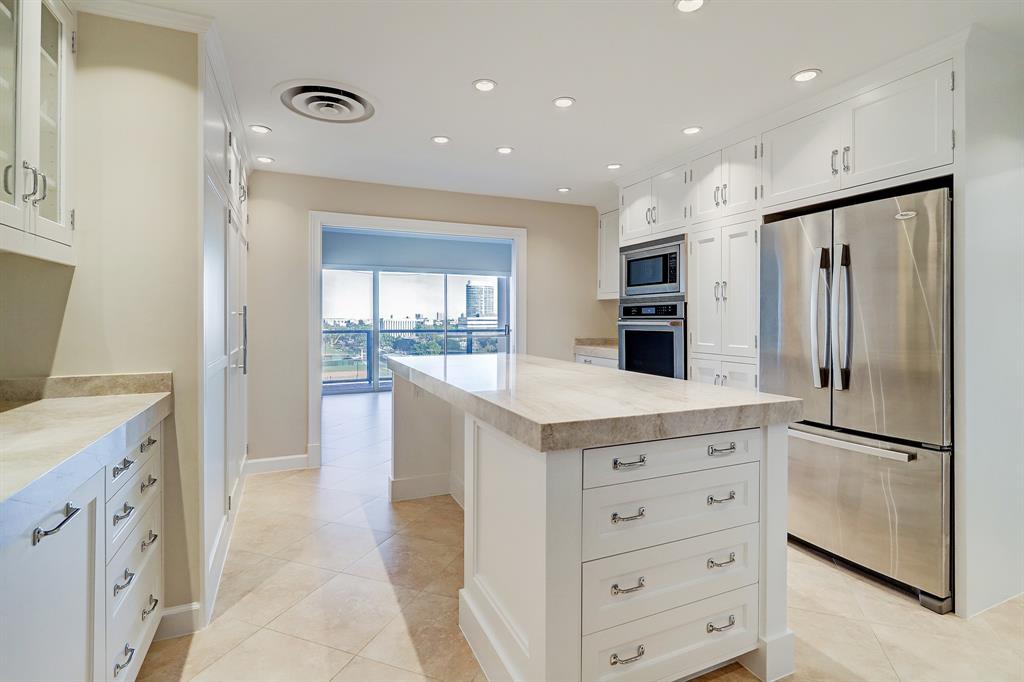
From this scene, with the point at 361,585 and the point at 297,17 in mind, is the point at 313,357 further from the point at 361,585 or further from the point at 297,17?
the point at 297,17

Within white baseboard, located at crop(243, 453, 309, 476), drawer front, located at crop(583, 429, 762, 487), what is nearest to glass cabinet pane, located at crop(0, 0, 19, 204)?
drawer front, located at crop(583, 429, 762, 487)

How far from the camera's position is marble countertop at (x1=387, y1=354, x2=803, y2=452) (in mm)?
1250

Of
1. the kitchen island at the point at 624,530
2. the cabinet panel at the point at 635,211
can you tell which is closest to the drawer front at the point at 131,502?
the kitchen island at the point at 624,530

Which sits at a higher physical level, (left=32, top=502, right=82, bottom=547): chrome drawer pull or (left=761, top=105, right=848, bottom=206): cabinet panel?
(left=761, top=105, right=848, bottom=206): cabinet panel

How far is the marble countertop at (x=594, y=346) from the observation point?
4.84 meters

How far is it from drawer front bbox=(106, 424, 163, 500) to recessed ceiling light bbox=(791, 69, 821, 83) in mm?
3135


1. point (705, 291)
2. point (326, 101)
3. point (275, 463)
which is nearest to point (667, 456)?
point (705, 291)

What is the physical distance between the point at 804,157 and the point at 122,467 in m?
3.26

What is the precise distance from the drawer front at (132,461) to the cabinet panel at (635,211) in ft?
11.2

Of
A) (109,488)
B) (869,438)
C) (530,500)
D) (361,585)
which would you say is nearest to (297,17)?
(109,488)

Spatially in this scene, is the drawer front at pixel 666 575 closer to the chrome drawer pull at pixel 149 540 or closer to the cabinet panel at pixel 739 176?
the chrome drawer pull at pixel 149 540

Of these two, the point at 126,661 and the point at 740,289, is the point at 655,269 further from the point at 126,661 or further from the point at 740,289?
the point at 126,661

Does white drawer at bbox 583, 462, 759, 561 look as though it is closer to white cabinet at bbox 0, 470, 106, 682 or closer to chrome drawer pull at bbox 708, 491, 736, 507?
chrome drawer pull at bbox 708, 491, 736, 507

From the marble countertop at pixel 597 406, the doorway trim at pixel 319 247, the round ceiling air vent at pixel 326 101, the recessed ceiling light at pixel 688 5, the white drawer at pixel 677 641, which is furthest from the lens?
the doorway trim at pixel 319 247
